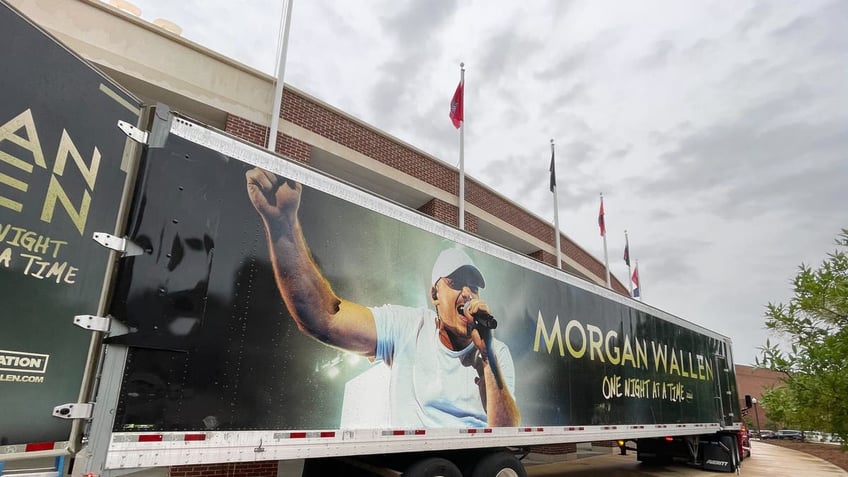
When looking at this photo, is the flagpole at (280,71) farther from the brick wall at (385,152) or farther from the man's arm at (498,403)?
the man's arm at (498,403)

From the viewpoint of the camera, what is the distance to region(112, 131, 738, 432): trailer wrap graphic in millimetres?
3350

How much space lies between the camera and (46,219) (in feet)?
8.93

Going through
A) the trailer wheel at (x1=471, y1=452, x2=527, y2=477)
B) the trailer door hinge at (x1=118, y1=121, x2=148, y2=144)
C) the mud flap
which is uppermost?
the trailer door hinge at (x1=118, y1=121, x2=148, y2=144)

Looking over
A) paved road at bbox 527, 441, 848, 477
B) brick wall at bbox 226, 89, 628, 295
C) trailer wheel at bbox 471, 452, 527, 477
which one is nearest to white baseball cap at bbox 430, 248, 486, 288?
trailer wheel at bbox 471, 452, 527, 477

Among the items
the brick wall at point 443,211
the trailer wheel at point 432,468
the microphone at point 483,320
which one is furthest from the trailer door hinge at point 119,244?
the brick wall at point 443,211

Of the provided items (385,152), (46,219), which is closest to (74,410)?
(46,219)

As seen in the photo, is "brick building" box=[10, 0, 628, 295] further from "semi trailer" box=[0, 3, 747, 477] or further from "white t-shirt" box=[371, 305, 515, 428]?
"white t-shirt" box=[371, 305, 515, 428]

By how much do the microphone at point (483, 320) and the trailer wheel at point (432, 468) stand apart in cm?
156

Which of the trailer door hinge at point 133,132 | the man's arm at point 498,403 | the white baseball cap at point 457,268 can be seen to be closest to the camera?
the trailer door hinge at point 133,132

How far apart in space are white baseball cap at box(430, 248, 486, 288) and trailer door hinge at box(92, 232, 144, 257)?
305 centimetres

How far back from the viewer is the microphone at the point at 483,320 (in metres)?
5.93

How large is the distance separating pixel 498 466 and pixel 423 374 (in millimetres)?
1700

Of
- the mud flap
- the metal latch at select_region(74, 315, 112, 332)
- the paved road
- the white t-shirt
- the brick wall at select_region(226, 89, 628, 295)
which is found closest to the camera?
the metal latch at select_region(74, 315, 112, 332)

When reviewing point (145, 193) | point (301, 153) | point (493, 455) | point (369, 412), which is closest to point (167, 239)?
point (145, 193)
